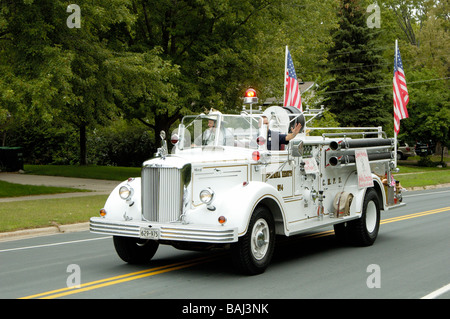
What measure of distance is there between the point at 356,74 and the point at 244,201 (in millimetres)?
37647

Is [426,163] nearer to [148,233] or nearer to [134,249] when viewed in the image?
[134,249]

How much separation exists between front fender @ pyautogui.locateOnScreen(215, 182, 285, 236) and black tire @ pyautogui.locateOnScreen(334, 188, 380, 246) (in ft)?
8.85

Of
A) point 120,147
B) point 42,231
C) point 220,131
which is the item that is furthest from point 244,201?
point 120,147

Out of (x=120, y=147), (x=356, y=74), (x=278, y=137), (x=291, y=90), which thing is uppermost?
(x=356, y=74)

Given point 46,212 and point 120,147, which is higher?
point 120,147

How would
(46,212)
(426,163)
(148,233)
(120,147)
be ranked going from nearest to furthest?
(148,233) → (46,212) → (120,147) → (426,163)

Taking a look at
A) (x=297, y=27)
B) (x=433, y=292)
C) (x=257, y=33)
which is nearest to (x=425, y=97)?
(x=297, y=27)

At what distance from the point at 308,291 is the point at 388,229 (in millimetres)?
6671

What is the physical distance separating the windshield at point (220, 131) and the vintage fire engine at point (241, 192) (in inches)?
0.6

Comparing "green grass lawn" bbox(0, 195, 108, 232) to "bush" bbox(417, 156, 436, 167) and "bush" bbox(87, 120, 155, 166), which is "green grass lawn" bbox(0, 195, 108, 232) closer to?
"bush" bbox(87, 120, 155, 166)

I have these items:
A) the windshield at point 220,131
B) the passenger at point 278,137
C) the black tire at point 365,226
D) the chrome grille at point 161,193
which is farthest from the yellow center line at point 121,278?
the black tire at point 365,226

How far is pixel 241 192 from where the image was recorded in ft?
27.8

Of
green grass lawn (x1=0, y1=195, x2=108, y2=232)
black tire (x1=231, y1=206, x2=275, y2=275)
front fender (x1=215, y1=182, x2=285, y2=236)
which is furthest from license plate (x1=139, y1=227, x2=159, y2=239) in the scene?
green grass lawn (x1=0, y1=195, x2=108, y2=232)

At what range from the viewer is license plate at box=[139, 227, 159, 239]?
8.25m
